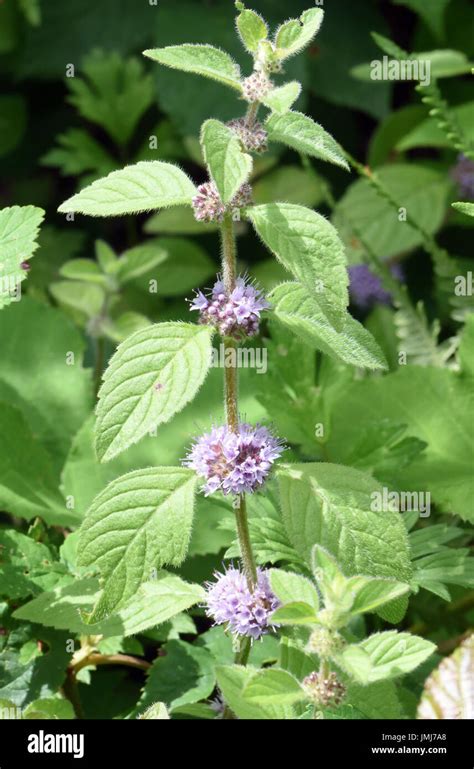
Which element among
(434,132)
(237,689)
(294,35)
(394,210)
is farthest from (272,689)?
(434,132)

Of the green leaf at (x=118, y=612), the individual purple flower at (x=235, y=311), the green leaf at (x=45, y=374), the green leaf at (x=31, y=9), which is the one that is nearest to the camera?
the individual purple flower at (x=235, y=311)

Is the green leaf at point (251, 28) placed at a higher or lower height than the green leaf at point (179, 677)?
higher

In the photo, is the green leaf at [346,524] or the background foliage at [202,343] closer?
the green leaf at [346,524]

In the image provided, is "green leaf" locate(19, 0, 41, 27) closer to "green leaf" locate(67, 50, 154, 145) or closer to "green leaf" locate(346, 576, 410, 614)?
"green leaf" locate(67, 50, 154, 145)

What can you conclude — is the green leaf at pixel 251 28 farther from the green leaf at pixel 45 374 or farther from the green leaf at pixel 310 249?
the green leaf at pixel 45 374

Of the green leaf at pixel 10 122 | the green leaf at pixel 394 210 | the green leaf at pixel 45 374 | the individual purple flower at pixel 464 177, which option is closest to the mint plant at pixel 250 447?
the green leaf at pixel 45 374

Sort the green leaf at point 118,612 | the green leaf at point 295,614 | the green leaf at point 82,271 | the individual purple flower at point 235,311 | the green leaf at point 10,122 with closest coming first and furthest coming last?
the green leaf at point 295,614, the individual purple flower at point 235,311, the green leaf at point 118,612, the green leaf at point 82,271, the green leaf at point 10,122

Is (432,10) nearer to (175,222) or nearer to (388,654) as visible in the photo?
(175,222)

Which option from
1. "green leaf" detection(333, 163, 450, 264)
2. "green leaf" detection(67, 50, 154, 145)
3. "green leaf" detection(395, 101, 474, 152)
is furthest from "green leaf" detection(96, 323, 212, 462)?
"green leaf" detection(67, 50, 154, 145)

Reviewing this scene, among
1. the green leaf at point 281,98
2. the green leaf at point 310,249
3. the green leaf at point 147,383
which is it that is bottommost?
the green leaf at point 147,383
